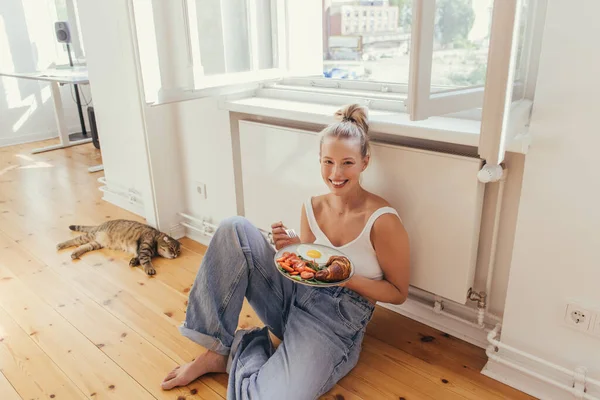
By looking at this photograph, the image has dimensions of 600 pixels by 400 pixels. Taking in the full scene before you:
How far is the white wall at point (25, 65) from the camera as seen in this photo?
15.3 ft

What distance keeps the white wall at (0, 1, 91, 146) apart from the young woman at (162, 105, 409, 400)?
167 inches

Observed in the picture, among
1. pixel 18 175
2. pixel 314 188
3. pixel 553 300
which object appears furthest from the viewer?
pixel 18 175

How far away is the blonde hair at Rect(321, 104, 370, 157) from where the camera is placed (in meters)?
1.47

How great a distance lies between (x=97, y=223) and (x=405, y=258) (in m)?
2.09

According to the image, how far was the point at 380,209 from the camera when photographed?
1.52 metres

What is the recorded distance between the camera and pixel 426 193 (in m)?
1.56

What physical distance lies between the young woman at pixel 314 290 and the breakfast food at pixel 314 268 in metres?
0.12

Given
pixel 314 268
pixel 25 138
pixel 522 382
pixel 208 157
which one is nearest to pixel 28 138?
pixel 25 138

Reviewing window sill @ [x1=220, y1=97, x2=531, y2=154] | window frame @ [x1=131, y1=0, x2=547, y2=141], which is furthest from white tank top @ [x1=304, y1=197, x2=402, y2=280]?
window frame @ [x1=131, y1=0, x2=547, y2=141]

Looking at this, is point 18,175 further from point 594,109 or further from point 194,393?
point 594,109

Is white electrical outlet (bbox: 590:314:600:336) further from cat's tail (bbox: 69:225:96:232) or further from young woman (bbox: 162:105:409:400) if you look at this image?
Answer: cat's tail (bbox: 69:225:96:232)

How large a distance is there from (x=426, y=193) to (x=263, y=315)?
682 millimetres

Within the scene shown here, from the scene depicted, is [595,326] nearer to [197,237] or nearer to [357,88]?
[357,88]

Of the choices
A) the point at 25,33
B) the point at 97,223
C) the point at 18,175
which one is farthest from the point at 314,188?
the point at 25,33
